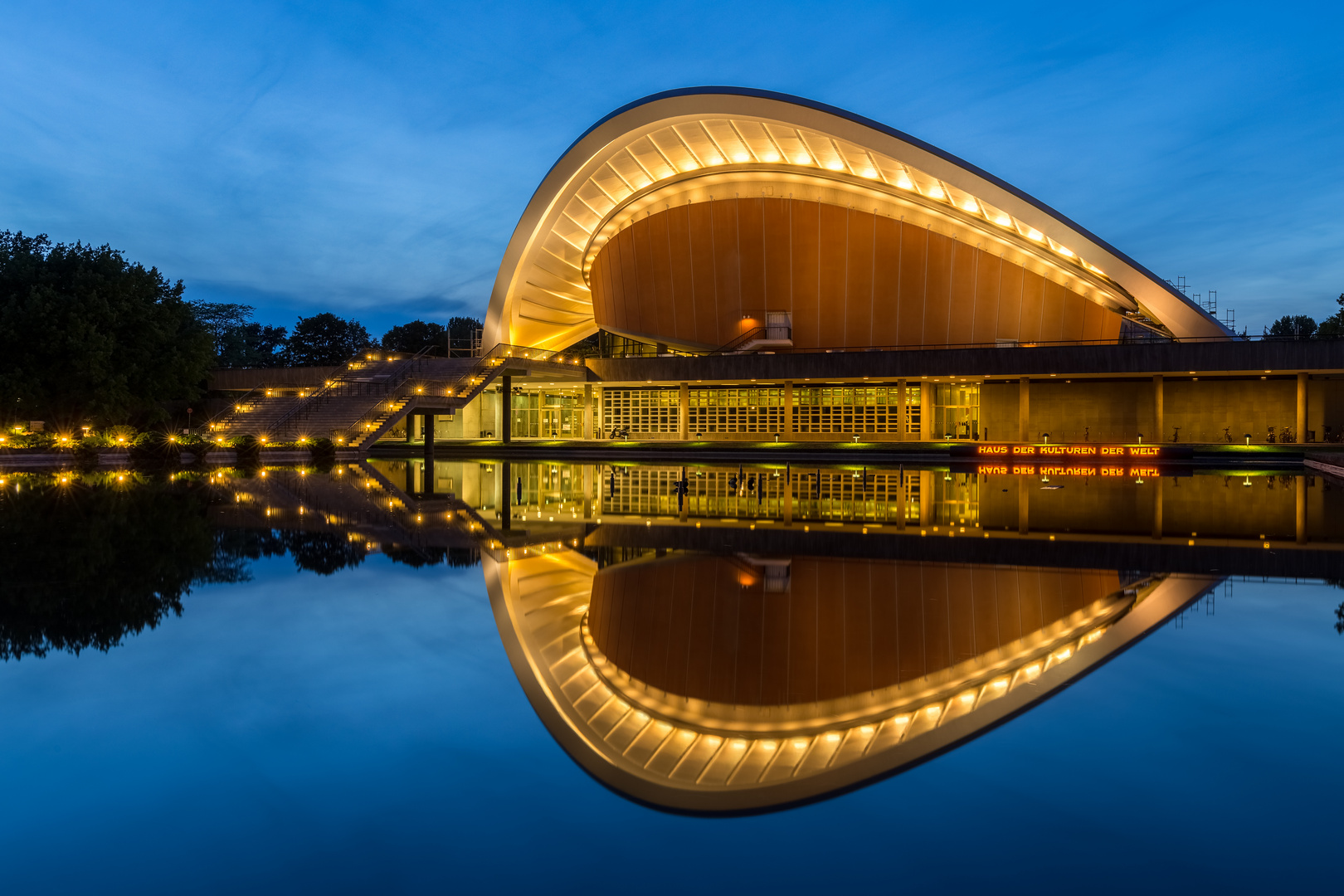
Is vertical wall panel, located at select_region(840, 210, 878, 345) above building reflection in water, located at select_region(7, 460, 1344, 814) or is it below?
above

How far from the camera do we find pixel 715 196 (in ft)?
156

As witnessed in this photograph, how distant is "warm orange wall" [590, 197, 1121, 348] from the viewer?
45.3 metres

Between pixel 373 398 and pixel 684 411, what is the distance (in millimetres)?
15592

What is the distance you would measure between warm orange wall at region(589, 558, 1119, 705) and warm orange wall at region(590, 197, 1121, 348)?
38.1 m

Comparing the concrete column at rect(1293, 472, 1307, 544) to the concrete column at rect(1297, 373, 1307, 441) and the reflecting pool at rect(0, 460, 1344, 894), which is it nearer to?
the reflecting pool at rect(0, 460, 1344, 894)

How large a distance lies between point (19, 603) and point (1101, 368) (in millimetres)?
40066

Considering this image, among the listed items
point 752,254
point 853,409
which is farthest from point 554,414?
point 853,409

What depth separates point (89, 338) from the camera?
130ft

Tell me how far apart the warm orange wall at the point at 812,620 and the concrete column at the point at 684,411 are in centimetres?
3598

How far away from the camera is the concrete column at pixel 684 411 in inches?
1823

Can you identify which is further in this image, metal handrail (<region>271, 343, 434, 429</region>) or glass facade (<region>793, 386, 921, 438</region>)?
glass facade (<region>793, 386, 921, 438</region>)

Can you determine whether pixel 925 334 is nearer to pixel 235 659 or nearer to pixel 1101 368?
pixel 1101 368

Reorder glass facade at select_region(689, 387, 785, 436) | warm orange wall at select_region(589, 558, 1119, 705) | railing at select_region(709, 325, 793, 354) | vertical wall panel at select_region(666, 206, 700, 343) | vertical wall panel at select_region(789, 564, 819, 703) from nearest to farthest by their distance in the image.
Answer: vertical wall panel at select_region(789, 564, 819, 703) → warm orange wall at select_region(589, 558, 1119, 705) → glass facade at select_region(689, 387, 785, 436) → railing at select_region(709, 325, 793, 354) → vertical wall panel at select_region(666, 206, 700, 343)

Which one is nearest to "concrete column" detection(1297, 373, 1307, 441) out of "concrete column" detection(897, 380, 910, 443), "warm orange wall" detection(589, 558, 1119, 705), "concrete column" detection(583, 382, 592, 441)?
"concrete column" detection(897, 380, 910, 443)
